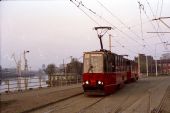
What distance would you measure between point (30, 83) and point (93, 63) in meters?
9.22

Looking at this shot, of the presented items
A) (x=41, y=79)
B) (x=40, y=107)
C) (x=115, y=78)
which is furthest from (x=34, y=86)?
(x=40, y=107)

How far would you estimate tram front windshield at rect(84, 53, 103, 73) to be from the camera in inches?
1101

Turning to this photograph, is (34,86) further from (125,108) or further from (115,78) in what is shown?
(125,108)

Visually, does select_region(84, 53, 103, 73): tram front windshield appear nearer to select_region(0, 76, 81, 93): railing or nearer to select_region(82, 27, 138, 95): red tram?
select_region(82, 27, 138, 95): red tram

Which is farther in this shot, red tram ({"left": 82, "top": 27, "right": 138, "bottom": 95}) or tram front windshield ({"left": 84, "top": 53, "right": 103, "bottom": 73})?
tram front windshield ({"left": 84, "top": 53, "right": 103, "bottom": 73})

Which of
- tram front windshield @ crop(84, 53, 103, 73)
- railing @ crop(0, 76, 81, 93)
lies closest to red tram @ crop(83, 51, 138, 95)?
tram front windshield @ crop(84, 53, 103, 73)

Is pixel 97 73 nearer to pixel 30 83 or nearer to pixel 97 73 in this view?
pixel 97 73

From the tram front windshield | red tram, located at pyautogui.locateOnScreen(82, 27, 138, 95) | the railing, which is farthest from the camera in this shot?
the railing

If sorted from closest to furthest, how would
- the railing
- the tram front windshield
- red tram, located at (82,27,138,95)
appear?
red tram, located at (82,27,138,95)
the tram front windshield
the railing

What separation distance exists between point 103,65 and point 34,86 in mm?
10160

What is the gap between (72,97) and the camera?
1081 inches

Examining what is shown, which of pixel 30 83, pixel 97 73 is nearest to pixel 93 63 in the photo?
pixel 97 73

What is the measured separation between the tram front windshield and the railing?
22.2ft

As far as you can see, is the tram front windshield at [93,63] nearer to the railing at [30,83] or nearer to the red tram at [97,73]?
the red tram at [97,73]
